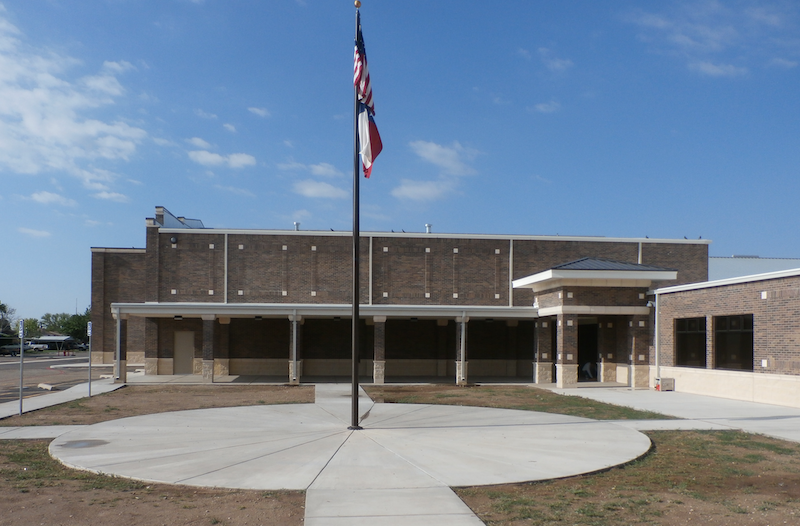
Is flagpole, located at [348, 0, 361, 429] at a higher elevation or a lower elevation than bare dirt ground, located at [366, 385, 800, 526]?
higher

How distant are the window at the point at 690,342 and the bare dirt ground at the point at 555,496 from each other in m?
12.1

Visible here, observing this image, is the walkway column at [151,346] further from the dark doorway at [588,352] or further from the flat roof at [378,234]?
the dark doorway at [588,352]

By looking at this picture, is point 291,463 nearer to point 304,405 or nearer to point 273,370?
point 304,405

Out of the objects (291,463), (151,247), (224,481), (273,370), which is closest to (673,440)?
(291,463)

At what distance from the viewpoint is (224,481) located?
33.3ft

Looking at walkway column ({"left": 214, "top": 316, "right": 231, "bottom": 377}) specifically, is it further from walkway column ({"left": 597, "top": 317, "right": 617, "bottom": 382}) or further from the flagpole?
the flagpole

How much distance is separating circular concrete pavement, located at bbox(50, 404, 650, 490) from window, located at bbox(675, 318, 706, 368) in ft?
35.7

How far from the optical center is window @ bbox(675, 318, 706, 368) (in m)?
25.7

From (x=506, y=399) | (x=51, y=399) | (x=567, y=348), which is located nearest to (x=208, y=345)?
(x=51, y=399)

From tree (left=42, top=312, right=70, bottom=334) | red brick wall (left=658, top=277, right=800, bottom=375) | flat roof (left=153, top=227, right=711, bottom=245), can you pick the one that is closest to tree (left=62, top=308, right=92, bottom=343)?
tree (left=42, top=312, right=70, bottom=334)

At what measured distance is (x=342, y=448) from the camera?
12.8 metres

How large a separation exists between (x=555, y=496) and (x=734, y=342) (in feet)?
57.9

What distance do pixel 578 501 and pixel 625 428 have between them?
743 cm

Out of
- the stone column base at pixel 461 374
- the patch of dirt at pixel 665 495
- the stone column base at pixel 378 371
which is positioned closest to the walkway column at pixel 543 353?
the stone column base at pixel 461 374
